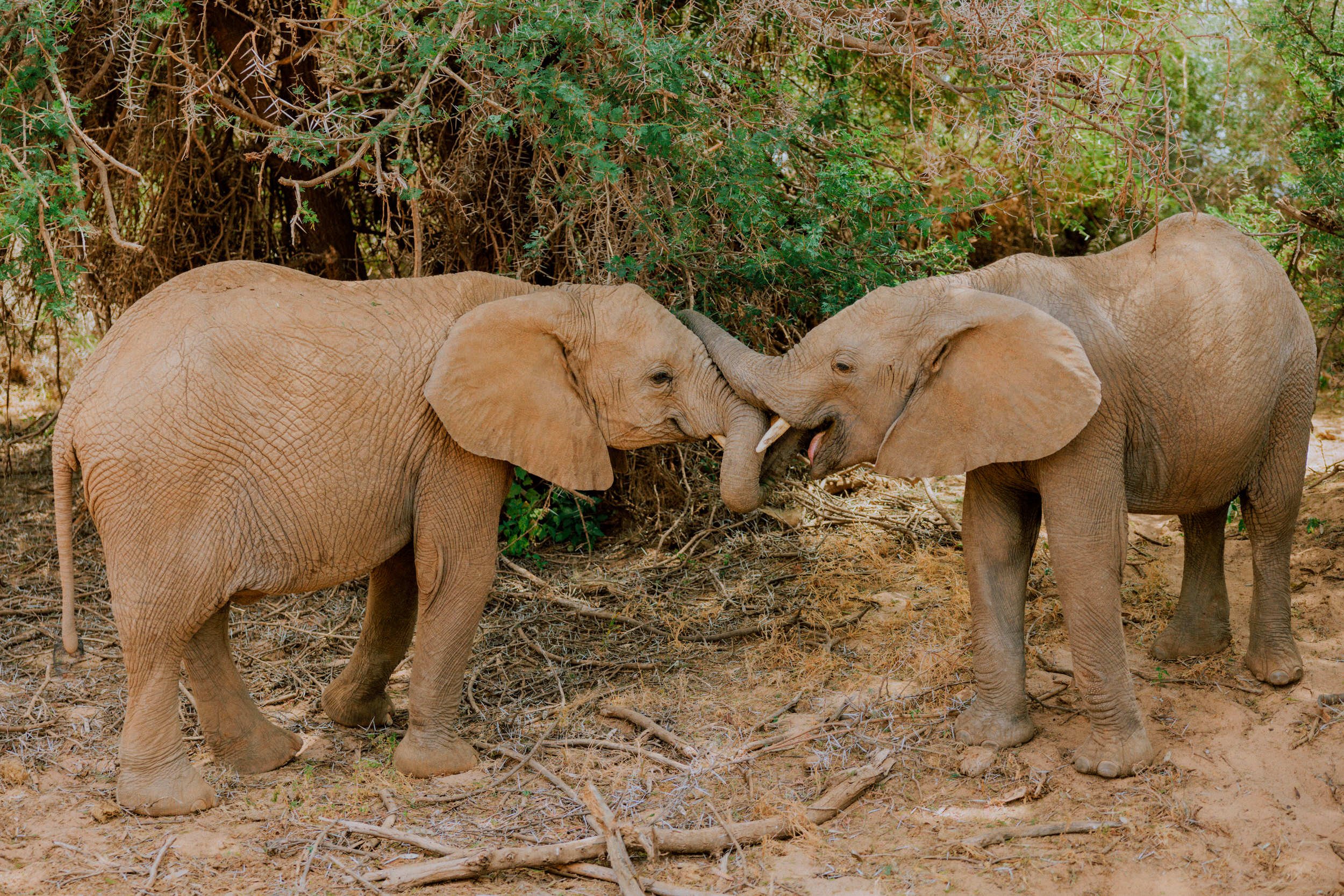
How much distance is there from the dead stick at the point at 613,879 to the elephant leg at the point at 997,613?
1.72m

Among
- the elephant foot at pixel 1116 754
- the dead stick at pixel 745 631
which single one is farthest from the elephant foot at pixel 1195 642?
the dead stick at pixel 745 631

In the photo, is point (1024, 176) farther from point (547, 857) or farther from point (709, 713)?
point (547, 857)

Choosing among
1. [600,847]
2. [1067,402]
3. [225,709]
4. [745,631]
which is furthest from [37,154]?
[1067,402]

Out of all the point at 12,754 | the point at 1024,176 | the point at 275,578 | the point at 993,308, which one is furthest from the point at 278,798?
the point at 1024,176

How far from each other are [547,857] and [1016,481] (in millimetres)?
2567

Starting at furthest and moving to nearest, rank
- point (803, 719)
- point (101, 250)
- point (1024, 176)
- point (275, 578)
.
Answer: point (1024, 176) → point (101, 250) → point (803, 719) → point (275, 578)

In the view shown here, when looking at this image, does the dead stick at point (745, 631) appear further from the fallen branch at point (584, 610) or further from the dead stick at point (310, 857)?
the dead stick at point (310, 857)

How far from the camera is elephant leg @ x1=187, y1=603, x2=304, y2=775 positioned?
5672mm

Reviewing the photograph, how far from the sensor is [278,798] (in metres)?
5.48

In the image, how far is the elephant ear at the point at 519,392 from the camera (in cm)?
555

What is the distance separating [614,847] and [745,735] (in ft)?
4.16

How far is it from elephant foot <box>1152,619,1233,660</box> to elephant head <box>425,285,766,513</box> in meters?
2.49

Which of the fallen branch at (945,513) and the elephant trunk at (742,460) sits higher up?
the elephant trunk at (742,460)

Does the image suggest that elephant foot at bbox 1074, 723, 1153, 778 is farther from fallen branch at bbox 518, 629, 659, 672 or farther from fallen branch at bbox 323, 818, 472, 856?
fallen branch at bbox 323, 818, 472, 856
